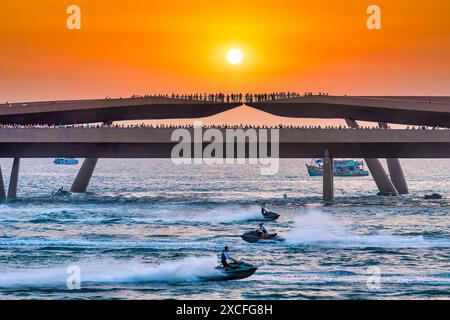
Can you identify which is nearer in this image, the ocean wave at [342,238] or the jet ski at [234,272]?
the jet ski at [234,272]

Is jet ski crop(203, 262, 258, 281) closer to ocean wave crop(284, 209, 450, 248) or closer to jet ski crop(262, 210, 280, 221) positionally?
ocean wave crop(284, 209, 450, 248)

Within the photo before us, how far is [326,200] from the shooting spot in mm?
120812

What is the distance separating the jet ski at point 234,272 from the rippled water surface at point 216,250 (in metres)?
0.43

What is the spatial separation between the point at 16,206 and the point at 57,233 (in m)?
32.7

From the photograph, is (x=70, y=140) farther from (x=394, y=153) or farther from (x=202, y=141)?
(x=394, y=153)

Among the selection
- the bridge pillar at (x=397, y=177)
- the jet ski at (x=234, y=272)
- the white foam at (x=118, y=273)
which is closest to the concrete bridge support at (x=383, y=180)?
the bridge pillar at (x=397, y=177)

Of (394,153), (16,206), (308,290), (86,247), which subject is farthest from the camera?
(394,153)

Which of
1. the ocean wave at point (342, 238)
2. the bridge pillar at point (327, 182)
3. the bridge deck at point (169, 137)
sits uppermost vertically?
the bridge deck at point (169, 137)

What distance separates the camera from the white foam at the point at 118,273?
5625 centimetres

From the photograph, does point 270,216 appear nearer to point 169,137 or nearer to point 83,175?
point 169,137

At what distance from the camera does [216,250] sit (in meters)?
69.1

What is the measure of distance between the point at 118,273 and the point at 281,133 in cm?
5999

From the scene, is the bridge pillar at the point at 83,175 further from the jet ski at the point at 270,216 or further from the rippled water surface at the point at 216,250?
the jet ski at the point at 270,216
